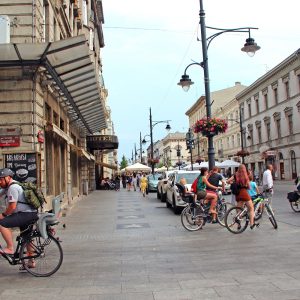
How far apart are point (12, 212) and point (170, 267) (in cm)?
259

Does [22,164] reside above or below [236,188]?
above

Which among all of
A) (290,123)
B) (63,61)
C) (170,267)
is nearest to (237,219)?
(170,267)

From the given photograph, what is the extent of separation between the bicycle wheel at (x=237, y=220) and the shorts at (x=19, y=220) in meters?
5.45

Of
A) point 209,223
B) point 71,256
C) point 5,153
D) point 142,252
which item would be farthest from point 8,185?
point 209,223

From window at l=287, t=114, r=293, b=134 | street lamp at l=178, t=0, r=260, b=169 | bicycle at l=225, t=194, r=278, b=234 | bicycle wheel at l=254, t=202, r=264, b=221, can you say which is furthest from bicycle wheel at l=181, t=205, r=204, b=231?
window at l=287, t=114, r=293, b=134

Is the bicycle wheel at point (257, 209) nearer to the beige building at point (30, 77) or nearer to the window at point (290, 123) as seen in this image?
the beige building at point (30, 77)

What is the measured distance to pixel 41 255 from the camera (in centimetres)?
709

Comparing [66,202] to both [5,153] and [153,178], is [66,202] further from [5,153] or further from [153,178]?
[153,178]

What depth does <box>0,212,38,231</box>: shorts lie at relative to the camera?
7.03 m

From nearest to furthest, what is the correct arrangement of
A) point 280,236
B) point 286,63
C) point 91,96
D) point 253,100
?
point 280,236 < point 91,96 < point 286,63 < point 253,100

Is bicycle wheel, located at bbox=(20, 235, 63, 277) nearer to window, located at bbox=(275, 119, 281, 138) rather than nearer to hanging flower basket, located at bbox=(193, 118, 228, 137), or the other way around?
hanging flower basket, located at bbox=(193, 118, 228, 137)

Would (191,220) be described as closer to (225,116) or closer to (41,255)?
(41,255)

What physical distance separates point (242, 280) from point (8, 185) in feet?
12.2

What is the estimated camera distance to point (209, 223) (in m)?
13.0
